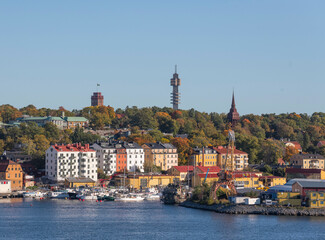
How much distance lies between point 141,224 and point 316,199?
1237cm

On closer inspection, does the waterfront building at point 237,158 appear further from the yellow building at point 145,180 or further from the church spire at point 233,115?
the church spire at point 233,115

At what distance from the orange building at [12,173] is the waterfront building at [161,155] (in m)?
15.5

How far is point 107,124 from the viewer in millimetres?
110000

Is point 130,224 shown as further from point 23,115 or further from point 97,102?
point 97,102

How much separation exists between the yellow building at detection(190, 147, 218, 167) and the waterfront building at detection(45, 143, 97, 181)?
1265 centimetres

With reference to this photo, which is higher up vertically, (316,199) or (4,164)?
(4,164)

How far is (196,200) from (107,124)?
1990 inches

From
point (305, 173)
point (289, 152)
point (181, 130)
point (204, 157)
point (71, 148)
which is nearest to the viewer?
point (71, 148)

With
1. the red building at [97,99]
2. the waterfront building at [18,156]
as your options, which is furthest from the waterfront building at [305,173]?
the red building at [97,99]

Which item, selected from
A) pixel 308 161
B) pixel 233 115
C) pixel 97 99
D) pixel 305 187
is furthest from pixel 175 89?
pixel 305 187

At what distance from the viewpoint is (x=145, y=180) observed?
7575 centimetres

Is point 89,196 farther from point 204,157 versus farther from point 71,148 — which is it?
point 204,157

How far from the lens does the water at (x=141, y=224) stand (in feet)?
150

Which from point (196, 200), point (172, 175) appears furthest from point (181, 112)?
point (196, 200)
